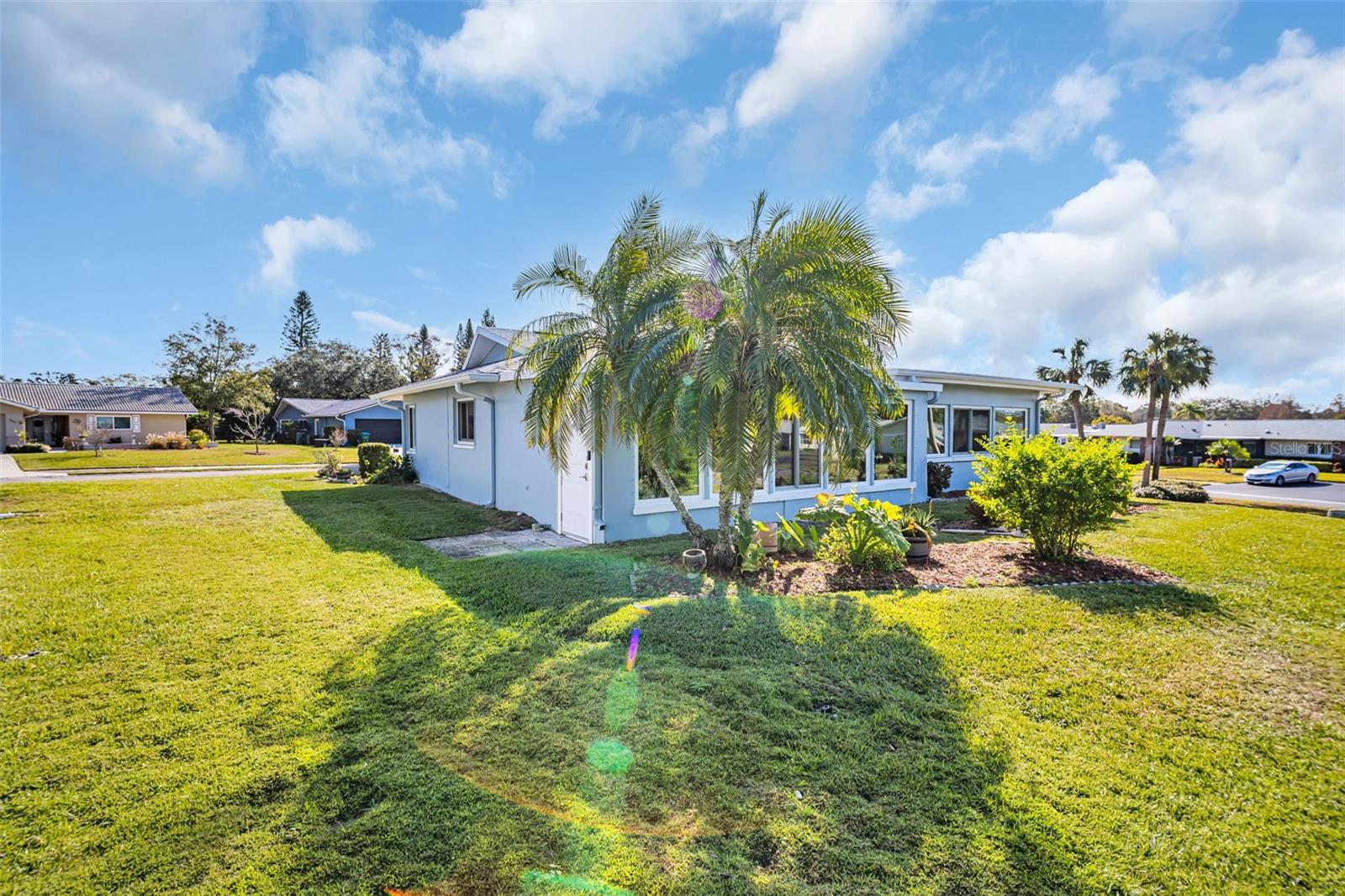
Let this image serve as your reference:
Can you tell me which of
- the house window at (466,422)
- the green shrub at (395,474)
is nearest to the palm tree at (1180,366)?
the house window at (466,422)

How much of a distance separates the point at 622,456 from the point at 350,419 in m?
42.7

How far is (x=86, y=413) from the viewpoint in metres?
36.2

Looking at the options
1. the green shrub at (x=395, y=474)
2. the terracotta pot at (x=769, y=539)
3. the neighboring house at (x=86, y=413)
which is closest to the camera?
the terracotta pot at (x=769, y=539)

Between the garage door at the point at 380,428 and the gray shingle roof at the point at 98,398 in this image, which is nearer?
the gray shingle roof at the point at 98,398

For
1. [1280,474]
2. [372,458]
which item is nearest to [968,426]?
[372,458]

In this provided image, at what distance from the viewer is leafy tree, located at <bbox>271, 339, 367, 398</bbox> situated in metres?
56.6

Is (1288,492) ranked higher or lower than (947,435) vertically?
lower

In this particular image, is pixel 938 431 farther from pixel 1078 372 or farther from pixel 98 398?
pixel 98 398

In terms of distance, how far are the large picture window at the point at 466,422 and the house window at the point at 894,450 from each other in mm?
9412

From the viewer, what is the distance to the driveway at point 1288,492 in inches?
803

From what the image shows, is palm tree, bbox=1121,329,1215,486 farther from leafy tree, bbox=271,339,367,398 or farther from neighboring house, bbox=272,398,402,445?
leafy tree, bbox=271,339,367,398

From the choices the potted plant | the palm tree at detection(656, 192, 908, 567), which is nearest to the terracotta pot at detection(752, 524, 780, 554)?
the palm tree at detection(656, 192, 908, 567)

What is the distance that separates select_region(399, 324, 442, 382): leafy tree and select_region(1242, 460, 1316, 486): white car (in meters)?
56.5

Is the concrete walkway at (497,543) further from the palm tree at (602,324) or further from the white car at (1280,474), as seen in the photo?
the white car at (1280,474)
